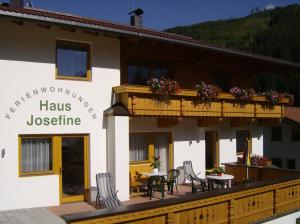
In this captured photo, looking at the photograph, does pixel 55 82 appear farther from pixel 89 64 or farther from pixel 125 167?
pixel 125 167

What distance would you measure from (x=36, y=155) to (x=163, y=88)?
15.4 feet

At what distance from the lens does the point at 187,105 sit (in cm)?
1481

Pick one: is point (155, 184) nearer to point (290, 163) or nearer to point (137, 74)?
point (137, 74)

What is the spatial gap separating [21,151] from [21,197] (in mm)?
1337

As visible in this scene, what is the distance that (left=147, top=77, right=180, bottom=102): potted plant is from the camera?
44.5ft

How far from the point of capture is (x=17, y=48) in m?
11.8

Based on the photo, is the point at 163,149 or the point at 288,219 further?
the point at 163,149

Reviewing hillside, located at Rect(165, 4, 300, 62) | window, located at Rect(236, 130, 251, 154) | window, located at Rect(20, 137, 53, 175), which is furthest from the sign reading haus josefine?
hillside, located at Rect(165, 4, 300, 62)

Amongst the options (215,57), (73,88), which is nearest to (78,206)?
(73,88)

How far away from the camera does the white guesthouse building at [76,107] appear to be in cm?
1164

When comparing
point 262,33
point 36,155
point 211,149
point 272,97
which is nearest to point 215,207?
point 36,155

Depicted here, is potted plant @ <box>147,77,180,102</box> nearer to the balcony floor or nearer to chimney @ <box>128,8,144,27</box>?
the balcony floor

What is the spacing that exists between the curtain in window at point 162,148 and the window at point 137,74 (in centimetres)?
227

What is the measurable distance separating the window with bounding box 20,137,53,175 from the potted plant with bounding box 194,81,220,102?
5849 mm
